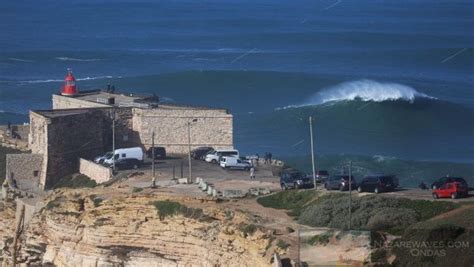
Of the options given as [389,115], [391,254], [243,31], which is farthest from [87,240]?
[243,31]

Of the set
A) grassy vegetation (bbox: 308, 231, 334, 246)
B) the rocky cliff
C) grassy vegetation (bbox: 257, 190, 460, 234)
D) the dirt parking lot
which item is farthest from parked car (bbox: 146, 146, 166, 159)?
grassy vegetation (bbox: 308, 231, 334, 246)

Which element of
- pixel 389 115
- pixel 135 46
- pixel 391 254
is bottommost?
pixel 391 254

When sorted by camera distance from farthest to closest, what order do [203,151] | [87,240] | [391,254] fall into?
[203,151] < [87,240] < [391,254]

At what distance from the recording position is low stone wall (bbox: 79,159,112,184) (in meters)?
41.2

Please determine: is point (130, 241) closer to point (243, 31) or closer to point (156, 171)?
point (156, 171)

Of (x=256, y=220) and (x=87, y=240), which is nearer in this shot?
(x=256, y=220)

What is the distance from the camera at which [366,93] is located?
256ft

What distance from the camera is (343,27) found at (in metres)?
122

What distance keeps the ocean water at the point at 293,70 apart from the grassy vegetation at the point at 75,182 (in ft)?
44.2

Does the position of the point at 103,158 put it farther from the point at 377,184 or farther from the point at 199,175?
the point at 377,184

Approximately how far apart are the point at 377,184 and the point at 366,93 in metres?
45.8

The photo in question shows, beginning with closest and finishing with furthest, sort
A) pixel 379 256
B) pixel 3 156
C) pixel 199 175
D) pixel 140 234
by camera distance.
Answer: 1. pixel 379 256
2. pixel 140 234
3. pixel 199 175
4. pixel 3 156

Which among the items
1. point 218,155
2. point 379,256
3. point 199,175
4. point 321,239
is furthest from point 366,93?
point 379,256

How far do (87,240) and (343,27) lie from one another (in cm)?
8993
